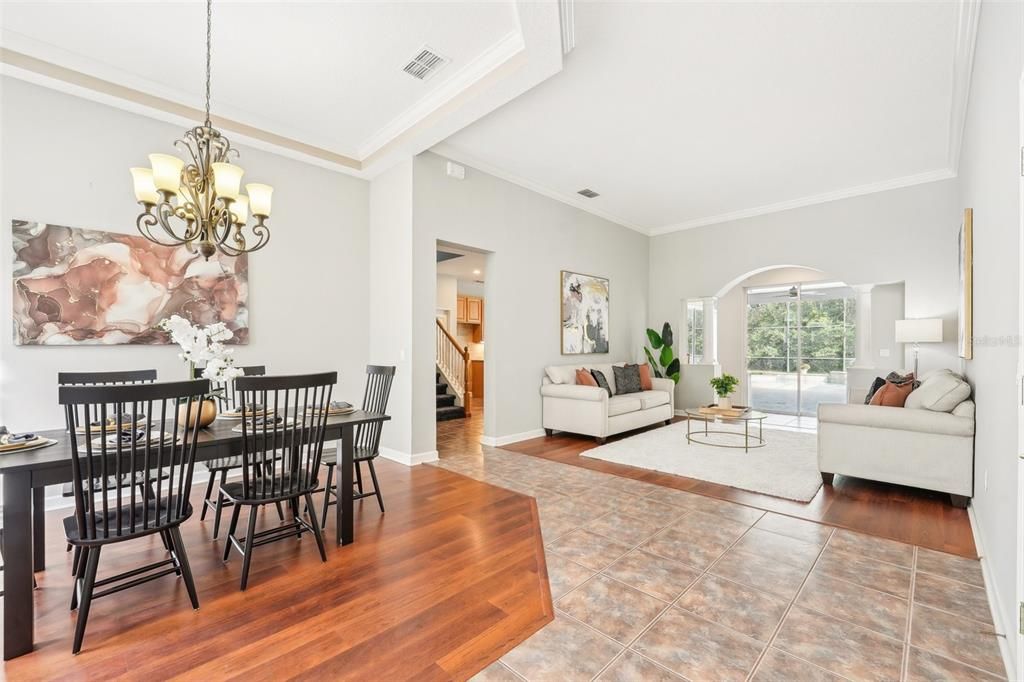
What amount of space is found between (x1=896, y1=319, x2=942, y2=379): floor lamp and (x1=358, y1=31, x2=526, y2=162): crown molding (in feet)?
17.1

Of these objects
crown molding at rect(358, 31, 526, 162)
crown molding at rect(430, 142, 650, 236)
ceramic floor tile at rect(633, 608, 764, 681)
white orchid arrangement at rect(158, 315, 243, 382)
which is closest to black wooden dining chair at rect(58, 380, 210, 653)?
white orchid arrangement at rect(158, 315, 243, 382)

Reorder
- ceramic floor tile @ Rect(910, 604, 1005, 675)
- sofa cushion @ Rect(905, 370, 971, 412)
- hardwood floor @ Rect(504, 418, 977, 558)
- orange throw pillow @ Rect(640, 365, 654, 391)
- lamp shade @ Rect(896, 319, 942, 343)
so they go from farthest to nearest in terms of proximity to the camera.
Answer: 1. orange throw pillow @ Rect(640, 365, 654, 391)
2. lamp shade @ Rect(896, 319, 942, 343)
3. sofa cushion @ Rect(905, 370, 971, 412)
4. hardwood floor @ Rect(504, 418, 977, 558)
5. ceramic floor tile @ Rect(910, 604, 1005, 675)

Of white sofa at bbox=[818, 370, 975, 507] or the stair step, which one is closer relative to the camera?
white sofa at bbox=[818, 370, 975, 507]

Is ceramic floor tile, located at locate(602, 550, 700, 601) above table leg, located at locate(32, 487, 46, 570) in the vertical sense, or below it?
below

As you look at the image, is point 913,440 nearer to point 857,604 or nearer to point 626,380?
point 857,604

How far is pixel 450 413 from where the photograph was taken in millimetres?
7688

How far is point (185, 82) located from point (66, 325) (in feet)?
6.79

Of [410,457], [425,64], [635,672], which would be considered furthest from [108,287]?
[635,672]

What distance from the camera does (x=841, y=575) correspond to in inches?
97.3

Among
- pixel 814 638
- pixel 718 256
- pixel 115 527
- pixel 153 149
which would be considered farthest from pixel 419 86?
pixel 718 256

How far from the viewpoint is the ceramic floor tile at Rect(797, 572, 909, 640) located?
2039mm

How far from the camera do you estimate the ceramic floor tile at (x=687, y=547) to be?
2.65 meters

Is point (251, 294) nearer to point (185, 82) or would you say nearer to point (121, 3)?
point (185, 82)

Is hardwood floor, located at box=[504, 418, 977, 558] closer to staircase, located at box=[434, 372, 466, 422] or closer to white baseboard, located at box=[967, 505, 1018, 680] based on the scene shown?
white baseboard, located at box=[967, 505, 1018, 680]
